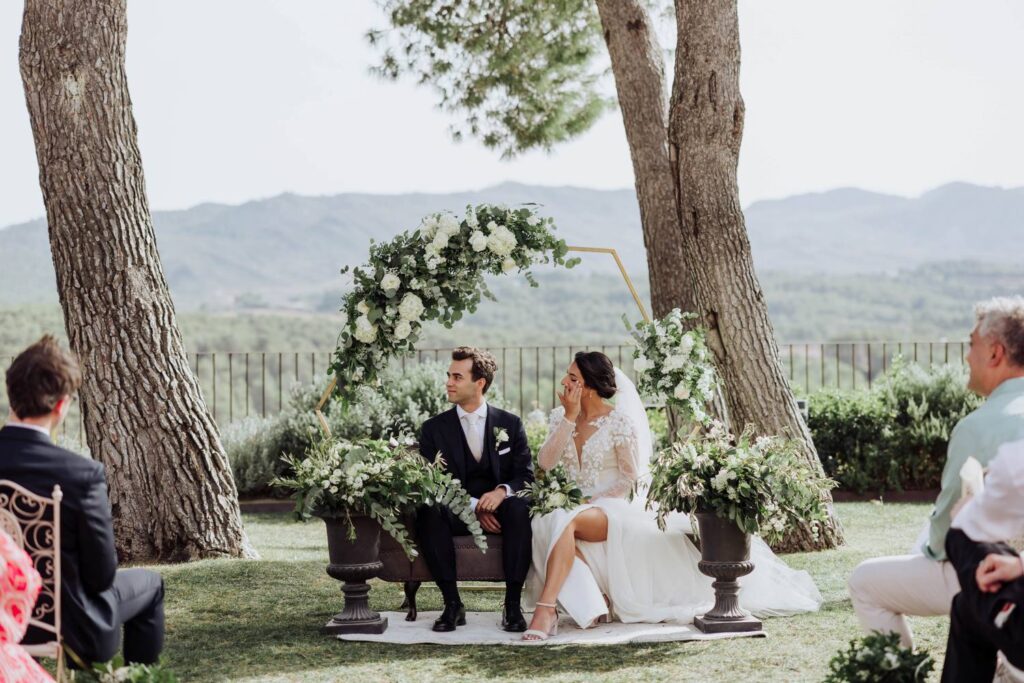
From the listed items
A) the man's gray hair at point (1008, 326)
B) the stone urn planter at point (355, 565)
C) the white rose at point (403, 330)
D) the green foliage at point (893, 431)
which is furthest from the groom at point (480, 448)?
the green foliage at point (893, 431)

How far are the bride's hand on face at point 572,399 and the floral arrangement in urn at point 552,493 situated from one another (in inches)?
12.8

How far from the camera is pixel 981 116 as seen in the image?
111125 millimetres

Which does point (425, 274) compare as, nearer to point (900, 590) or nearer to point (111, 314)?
point (111, 314)

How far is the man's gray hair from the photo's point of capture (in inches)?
133

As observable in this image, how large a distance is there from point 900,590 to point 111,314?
5053mm

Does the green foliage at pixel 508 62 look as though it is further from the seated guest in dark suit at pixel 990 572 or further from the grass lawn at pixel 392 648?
the seated guest in dark suit at pixel 990 572

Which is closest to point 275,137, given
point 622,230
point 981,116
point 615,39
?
point 622,230

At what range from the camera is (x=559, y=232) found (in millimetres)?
123750

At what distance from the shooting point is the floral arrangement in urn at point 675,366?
20.1 feet

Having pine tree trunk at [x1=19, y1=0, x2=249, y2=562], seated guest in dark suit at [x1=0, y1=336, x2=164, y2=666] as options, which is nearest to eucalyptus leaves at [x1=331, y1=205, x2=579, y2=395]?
pine tree trunk at [x1=19, y1=0, x2=249, y2=562]

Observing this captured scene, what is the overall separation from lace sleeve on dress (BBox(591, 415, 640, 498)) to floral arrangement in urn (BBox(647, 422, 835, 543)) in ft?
0.98

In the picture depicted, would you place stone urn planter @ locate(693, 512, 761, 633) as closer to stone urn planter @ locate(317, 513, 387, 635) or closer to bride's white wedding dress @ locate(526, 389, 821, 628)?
bride's white wedding dress @ locate(526, 389, 821, 628)

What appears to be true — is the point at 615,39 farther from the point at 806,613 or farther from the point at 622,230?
the point at 622,230

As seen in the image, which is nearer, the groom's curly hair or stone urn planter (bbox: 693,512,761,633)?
stone urn planter (bbox: 693,512,761,633)
